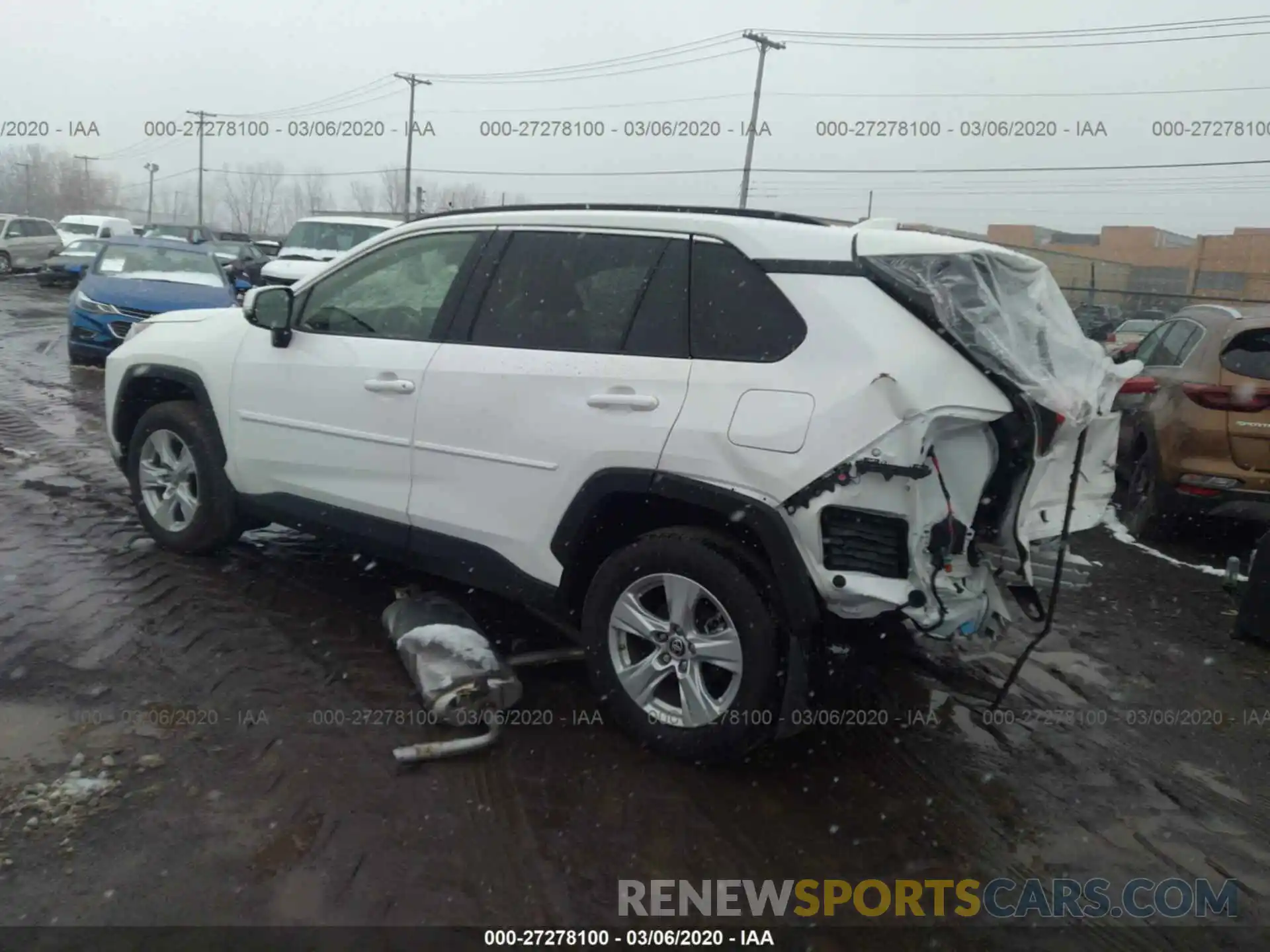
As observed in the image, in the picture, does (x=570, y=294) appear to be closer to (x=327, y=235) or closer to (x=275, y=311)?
(x=275, y=311)

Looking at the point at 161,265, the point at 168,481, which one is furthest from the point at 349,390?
the point at 161,265

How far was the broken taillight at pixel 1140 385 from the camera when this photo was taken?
561cm

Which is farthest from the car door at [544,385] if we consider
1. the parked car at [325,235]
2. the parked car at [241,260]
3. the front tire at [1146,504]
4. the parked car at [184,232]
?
the parked car at [184,232]

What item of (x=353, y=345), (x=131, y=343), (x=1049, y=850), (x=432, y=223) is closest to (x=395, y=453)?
(x=353, y=345)

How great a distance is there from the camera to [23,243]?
29234 millimetres

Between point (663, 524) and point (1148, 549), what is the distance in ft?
15.7

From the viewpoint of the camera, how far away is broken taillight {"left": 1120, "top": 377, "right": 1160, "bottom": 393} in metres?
5.61

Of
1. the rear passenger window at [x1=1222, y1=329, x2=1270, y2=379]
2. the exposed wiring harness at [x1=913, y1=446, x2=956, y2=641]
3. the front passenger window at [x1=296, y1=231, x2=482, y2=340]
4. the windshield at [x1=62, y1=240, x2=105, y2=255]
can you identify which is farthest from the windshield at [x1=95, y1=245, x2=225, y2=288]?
the windshield at [x1=62, y1=240, x2=105, y2=255]

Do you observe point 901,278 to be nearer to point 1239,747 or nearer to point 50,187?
point 1239,747

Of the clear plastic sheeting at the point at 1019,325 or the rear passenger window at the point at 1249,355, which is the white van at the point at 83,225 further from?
the clear plastic sheeting at the point at 1019,325

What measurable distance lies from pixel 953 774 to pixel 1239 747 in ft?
4.44

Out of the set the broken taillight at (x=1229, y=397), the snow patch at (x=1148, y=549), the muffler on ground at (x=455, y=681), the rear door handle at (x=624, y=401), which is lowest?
the muffler on ground at (x=455, y=681)

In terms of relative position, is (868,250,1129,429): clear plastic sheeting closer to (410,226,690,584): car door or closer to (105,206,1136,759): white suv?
(105,206,1136,759): white suv

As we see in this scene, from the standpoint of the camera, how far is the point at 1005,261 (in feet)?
12.3
